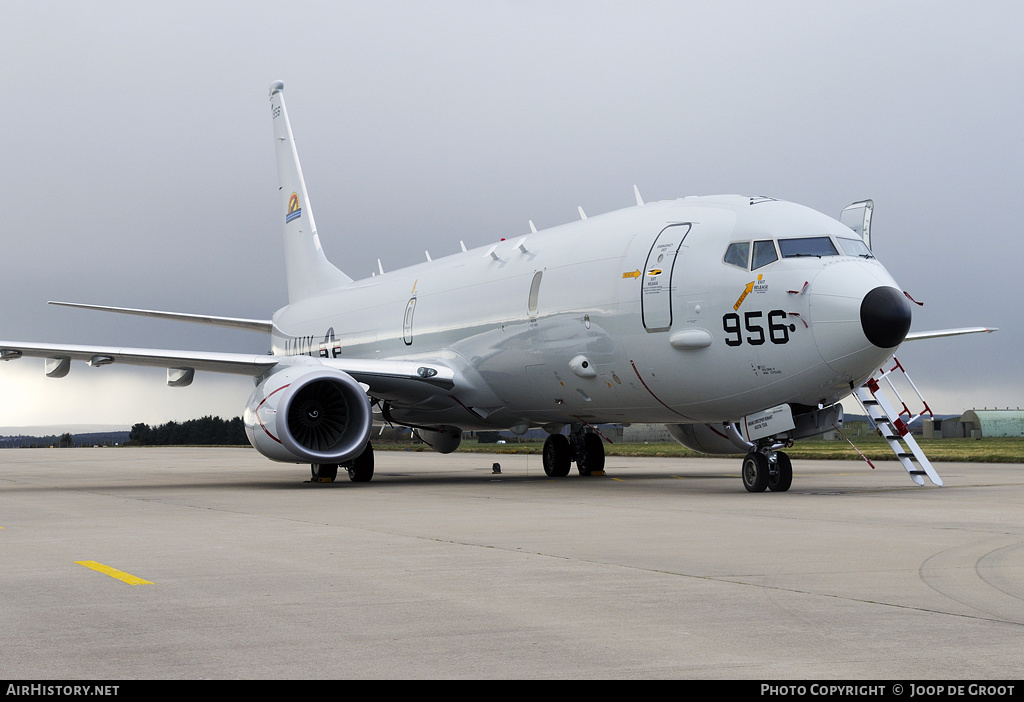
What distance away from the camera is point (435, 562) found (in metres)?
8.36

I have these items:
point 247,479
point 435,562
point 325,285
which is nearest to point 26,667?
point 435,562

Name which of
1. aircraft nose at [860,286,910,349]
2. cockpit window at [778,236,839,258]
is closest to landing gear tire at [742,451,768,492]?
aircraft nose at [860,286,910,349]

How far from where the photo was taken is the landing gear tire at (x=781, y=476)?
1547 cm

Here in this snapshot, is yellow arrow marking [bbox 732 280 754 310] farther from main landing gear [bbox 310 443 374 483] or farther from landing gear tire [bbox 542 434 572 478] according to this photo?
landing gear tire [bbox 542 434 572 478]

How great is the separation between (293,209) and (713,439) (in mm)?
15994

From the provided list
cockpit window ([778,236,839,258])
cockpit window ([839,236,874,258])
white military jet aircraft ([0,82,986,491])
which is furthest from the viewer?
cockpit window ([839,236,874,258])

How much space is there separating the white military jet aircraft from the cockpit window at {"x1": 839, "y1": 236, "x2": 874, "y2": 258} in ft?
0.22

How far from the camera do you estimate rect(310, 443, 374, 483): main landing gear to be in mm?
20094

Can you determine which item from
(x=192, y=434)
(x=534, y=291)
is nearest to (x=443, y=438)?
(x=534, y=291)

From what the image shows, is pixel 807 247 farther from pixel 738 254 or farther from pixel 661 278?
pixel 661 278

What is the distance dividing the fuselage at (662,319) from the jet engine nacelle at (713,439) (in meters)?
2.08

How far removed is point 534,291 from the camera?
1850 cm

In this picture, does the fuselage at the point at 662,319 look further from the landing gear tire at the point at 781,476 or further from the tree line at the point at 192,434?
the tree line at the point at 192,434

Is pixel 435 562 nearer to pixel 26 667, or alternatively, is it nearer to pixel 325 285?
pixel 26 667
